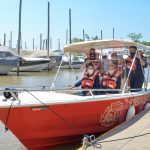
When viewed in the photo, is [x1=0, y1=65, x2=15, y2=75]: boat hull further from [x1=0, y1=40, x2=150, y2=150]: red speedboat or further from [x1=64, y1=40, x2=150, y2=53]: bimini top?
[x1=0, y1=40, x2=150, y2=150]: red speedboat

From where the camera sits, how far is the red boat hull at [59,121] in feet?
24.7

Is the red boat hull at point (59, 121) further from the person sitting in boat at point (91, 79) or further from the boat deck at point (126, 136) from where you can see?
the person sitting in boat at point (91, 79)

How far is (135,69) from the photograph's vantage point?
10414mm

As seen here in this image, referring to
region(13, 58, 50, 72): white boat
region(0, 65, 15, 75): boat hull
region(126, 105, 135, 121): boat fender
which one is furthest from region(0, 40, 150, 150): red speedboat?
region(13, 58, 50, 72): white boat

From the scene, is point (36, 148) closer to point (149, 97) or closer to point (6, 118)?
point (6, 118)

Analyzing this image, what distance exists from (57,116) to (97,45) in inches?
148

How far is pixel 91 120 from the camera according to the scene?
843 centimetres

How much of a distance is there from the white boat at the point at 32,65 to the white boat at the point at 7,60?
2.91 m

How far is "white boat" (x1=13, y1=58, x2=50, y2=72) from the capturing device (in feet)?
129

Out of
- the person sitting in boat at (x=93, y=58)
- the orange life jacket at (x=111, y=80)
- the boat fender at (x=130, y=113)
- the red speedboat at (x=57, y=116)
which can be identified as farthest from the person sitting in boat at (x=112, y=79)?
the person sitting in boat at (x=93, y=58)

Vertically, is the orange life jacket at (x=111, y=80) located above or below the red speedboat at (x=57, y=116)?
above

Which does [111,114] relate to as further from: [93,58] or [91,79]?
[93,58]

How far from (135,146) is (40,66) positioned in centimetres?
3453

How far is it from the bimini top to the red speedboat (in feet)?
5.29
